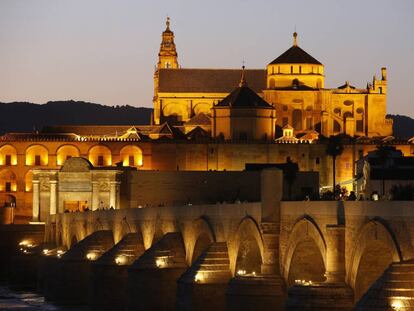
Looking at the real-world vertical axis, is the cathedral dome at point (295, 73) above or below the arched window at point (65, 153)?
above

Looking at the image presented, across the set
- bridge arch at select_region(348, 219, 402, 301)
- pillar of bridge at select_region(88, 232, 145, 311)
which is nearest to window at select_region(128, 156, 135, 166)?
pillar of bridge at select_region(88, 232, 145, 311)

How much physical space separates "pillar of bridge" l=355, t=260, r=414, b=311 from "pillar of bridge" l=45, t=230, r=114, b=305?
117ft

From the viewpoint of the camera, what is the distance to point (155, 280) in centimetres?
5322

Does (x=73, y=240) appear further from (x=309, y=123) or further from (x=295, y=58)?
Result: (x=295, y=58)

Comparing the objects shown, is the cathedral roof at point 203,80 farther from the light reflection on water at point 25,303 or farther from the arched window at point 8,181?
the light reflection on water at point 25,303

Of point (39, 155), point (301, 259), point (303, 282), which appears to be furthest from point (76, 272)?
point (39, 155)

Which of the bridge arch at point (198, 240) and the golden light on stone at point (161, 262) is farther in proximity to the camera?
the golden light on stone at point (161, 262)

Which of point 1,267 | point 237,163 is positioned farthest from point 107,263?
point 237,163

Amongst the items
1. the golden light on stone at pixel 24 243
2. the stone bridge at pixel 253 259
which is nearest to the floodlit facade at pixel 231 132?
the golden light on stone at pixel 24 243

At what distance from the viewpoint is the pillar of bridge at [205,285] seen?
47.0 meters

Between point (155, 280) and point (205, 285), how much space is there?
6335mm

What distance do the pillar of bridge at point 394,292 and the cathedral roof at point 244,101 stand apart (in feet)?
292

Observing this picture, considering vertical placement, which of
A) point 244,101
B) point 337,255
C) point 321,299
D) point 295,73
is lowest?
point 321,299

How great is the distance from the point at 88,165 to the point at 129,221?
121ft
